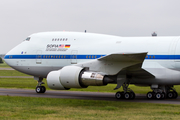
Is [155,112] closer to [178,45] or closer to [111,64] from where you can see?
Answer: [111,64]

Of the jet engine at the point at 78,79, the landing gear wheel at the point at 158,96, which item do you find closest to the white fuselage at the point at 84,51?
the landing gear wheel at the point at 158,96

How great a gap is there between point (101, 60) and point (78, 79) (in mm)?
1968

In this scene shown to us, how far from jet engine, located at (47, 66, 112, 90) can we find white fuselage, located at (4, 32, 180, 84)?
367 cm

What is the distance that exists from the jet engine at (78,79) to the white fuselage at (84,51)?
3.67 meters

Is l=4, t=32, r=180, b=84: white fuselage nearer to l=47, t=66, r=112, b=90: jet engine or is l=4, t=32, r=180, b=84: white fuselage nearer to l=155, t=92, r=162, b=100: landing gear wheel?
l=155, t=92, r=162, b=100: landing gear wheel

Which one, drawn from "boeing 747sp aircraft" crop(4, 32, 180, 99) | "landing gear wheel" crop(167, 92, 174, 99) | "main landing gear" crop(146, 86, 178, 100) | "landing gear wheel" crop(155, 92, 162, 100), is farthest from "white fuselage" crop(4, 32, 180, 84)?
"landing gear wheel" crop(167, 92, 174, 99)

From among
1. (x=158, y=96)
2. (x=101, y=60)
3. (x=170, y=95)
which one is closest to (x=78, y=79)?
(x=101, y=60)

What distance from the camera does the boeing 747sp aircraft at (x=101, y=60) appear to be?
1547 centimetres

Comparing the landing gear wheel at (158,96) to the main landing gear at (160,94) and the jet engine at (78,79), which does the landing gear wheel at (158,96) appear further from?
the jet engine at (78,79)

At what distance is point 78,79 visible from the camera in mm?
15266

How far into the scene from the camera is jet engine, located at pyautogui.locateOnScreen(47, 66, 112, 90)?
15062mm

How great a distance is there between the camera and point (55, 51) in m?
20.5

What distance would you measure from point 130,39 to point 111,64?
12.6 ft

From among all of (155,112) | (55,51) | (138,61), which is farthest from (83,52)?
(155,112)
